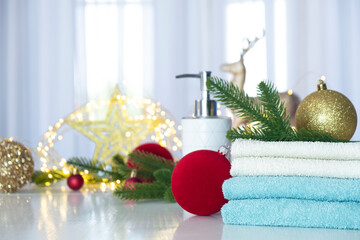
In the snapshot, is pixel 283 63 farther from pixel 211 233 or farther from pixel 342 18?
pixel 211 233

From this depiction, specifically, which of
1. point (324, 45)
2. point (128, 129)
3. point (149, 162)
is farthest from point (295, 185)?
point (324, 45)

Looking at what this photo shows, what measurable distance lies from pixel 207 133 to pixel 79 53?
5.38 feet

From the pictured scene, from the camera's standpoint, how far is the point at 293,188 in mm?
355

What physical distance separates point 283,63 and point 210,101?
5.02ft

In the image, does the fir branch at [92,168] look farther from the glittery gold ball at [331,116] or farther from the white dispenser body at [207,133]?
the glittery gold ball at [331,116]

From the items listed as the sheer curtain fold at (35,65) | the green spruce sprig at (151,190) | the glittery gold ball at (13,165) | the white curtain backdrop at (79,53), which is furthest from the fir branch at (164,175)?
the sheer curtain fold at (35,65)

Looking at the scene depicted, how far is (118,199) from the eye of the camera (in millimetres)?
530

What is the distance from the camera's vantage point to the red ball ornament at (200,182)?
0.39m

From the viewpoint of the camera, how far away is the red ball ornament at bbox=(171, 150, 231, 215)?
1.29 feet

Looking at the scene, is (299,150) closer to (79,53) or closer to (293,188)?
(293,188)

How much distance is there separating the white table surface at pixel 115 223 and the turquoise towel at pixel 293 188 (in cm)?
3

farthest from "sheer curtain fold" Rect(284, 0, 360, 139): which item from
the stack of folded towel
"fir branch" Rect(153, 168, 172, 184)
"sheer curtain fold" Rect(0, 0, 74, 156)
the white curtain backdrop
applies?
the stack of folded towel

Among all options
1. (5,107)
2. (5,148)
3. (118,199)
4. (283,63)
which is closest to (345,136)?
(118,199)

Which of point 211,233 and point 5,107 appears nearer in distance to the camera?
point 211,233
